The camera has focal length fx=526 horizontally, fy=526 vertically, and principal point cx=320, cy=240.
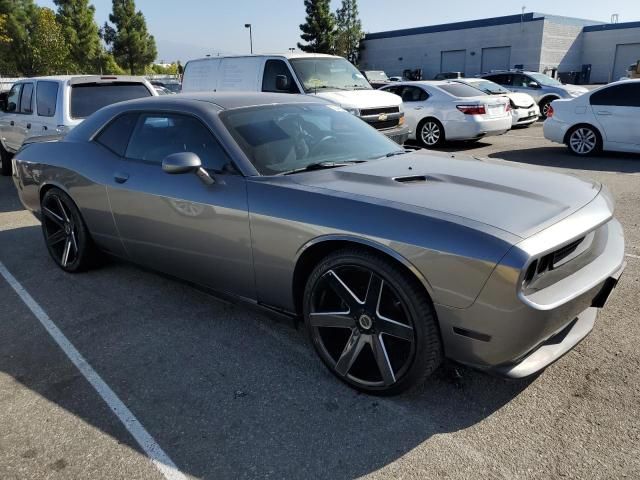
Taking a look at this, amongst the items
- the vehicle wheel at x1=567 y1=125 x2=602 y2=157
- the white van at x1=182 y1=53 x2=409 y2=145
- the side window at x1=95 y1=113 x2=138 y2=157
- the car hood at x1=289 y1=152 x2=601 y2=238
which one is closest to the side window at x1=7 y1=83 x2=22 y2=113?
the white van at x1=182 y1=53 x2=409 y2=145

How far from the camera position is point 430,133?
11.9 metres

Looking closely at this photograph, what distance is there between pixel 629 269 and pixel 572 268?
2.22 metres

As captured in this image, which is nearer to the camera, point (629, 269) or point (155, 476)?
point (155, 476)

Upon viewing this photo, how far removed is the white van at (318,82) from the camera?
30.6ft

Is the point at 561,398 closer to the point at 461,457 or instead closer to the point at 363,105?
the point at 461,457

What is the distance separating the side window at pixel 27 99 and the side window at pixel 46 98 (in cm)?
31

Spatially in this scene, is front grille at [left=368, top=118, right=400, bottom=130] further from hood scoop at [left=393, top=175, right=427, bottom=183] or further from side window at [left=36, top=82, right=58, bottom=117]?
hood scoop at [left=393, top=175, right=427, bottom=183]

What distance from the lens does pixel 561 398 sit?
271 cm

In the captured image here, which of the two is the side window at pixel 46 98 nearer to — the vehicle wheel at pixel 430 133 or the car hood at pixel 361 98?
the car hood at pixel 361 98

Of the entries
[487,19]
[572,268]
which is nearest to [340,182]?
[572,268]

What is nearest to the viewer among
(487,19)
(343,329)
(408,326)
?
(408,326)

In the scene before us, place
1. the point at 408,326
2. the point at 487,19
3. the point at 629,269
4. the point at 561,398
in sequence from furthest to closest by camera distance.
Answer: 1. the point at 487,19
2. the point at 629,269
3. the point at 561,398
4. the point at 408,326

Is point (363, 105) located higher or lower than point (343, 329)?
higher

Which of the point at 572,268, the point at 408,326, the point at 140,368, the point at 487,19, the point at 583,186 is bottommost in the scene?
the point at 140,368
